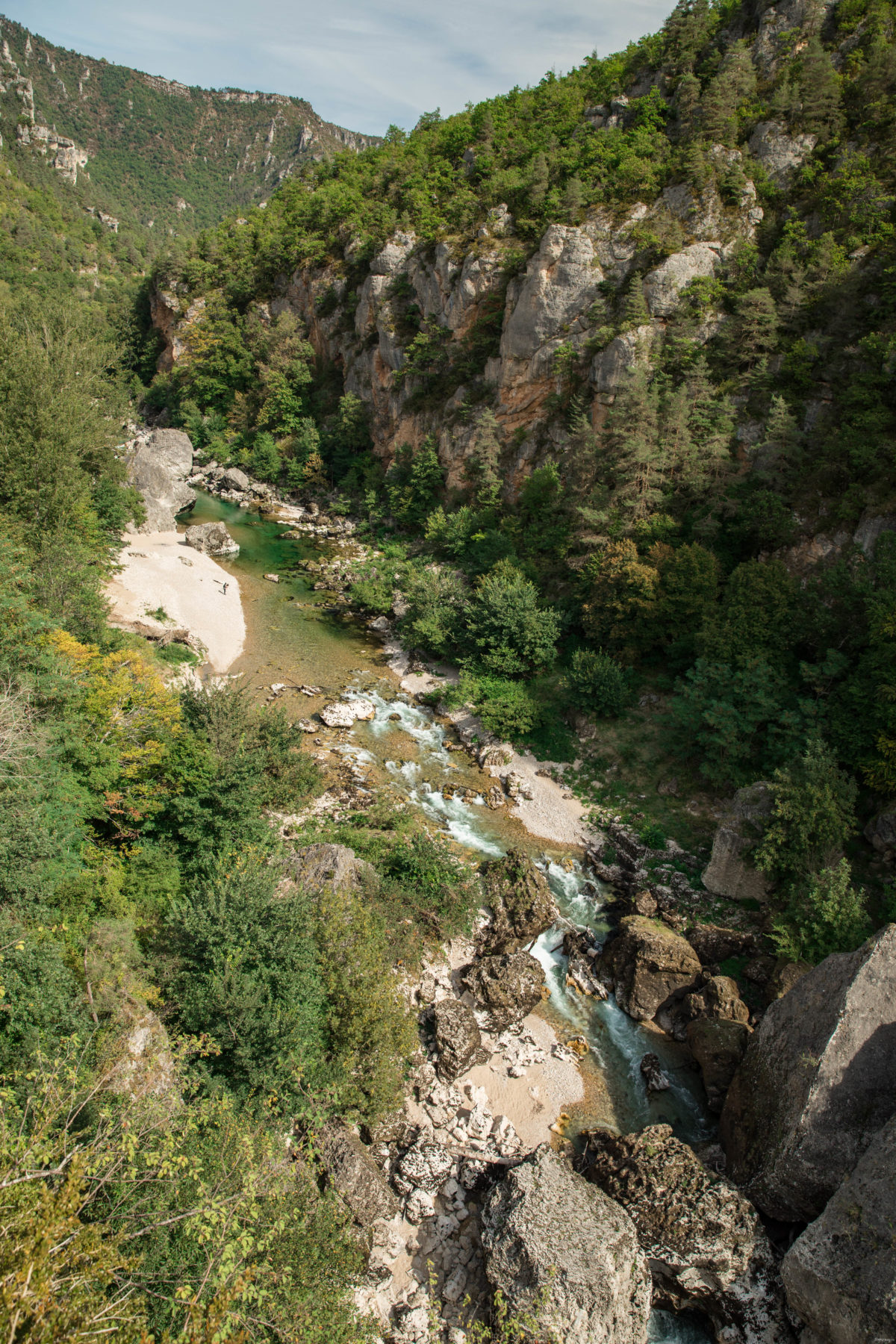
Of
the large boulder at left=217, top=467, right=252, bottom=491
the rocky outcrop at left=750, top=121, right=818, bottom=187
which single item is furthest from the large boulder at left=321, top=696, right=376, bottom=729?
the rocky outcrop at left=750, top=121, right=818, bottom=187

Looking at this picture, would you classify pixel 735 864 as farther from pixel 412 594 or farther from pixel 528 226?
pixel 528 226

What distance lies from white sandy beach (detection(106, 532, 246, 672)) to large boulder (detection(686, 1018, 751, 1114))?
2127 centimetres

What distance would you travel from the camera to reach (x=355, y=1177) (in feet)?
36.6

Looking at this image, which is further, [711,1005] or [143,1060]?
[711,1005]

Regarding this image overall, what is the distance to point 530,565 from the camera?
30734 mm

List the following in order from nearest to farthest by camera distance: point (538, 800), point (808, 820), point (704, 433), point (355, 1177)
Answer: point (355, 1177), point (808, 820), point (538, 800), point (704, 433)

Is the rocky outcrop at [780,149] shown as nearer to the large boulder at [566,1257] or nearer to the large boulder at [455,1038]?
the large boulder at [455,1038]

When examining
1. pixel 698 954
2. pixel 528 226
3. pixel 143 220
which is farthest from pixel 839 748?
pixel 143 220

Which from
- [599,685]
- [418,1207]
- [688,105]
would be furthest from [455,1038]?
[688,105]

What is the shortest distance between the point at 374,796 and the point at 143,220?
158609 millimetres

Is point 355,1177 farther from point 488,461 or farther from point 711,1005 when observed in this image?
point 488,461

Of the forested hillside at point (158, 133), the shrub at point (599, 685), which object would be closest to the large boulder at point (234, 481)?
the shrub at point (599, 685)

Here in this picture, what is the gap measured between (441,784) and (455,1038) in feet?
31.2

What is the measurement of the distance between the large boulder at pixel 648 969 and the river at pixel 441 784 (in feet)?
1.50
